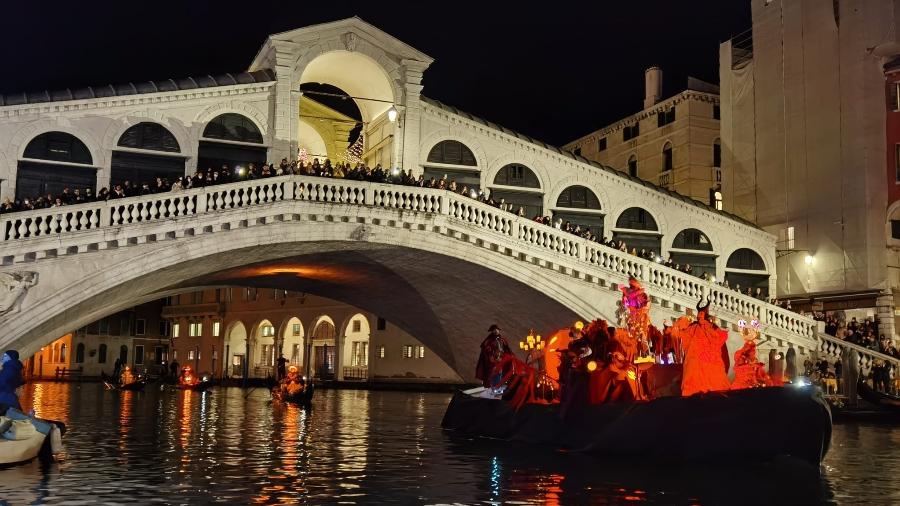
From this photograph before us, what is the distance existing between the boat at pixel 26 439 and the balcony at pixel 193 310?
140 feet

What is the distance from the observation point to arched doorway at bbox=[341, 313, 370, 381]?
4731 centimetres

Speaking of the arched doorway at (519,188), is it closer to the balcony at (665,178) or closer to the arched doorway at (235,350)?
the balcony at (665,178)

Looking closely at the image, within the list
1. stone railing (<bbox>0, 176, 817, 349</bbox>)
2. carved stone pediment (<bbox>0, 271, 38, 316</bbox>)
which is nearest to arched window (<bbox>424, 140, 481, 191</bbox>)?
stone railing (<bbox>0, 176, 817, 349</bbox>)

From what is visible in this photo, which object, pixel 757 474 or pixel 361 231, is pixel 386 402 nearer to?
pixel 361 231

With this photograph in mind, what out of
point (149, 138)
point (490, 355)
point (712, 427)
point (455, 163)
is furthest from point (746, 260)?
point (712, 427)

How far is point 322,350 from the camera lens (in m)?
50.0

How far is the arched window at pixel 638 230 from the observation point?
108 ft

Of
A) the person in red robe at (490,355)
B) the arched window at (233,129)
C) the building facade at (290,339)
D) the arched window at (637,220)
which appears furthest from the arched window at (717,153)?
the person in red robe at (490,355)

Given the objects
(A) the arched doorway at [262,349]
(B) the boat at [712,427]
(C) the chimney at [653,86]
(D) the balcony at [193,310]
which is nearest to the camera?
(B) the boat at [712,427]

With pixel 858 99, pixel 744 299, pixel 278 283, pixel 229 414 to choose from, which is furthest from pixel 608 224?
pixel 229 414

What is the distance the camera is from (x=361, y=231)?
79.7 feet

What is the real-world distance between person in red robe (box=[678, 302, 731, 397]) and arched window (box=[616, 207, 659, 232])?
1884 cm

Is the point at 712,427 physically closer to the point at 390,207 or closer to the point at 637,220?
the point at 390,207

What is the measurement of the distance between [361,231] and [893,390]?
1520cm
